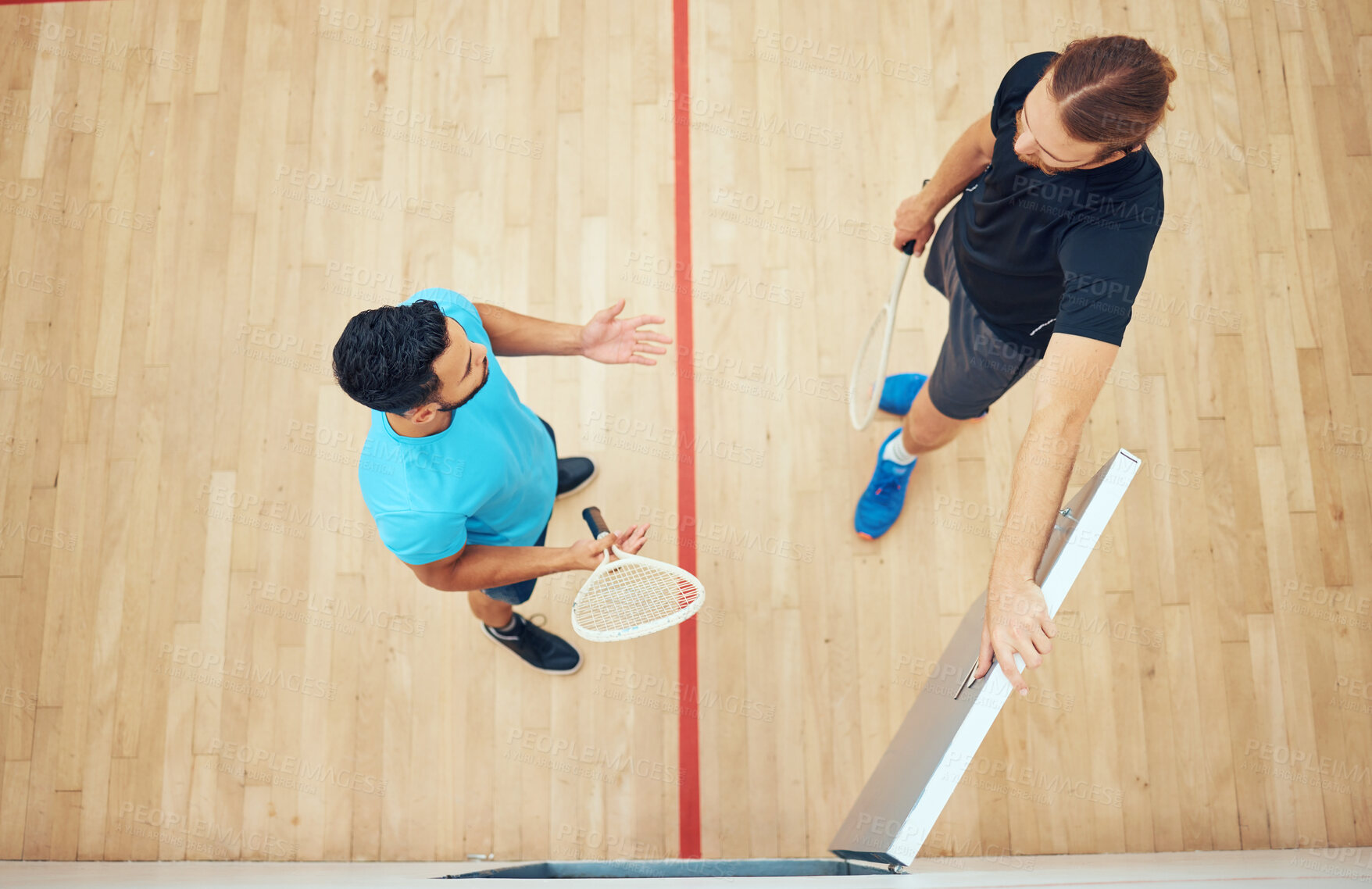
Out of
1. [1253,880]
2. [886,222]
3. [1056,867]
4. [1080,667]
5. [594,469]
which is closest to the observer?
[1253,880]

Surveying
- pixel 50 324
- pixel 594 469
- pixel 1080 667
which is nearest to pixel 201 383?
pixel 50 324

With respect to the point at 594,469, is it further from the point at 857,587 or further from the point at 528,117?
the point at 528,117

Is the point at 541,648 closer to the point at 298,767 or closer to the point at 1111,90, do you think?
the point at 298,767

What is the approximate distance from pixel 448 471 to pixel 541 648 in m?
1.17

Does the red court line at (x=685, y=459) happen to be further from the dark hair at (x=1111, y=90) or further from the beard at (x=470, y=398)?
the dark hair at (x=1111, y=90)

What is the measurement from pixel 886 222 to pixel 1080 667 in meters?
1.70

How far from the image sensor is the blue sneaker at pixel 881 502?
9.23 ft

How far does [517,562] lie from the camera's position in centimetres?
194

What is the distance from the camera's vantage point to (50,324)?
313cm

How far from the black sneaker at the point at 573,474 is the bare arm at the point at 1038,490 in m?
1.63

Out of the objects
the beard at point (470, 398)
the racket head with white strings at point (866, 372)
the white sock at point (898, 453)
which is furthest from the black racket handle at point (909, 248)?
the beard at point (470, 398)

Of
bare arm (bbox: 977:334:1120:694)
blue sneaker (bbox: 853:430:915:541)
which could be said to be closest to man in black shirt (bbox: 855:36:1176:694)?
bare arm (bbox: 977:334:1120:694)

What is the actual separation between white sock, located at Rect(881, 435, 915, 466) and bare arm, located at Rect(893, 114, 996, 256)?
26.6 inches

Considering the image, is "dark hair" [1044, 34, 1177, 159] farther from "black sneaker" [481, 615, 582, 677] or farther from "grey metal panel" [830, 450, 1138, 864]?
"black sneaker" [481, 615, 582, 677]
